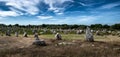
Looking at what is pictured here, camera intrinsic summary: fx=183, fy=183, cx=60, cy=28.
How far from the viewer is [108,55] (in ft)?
58.2

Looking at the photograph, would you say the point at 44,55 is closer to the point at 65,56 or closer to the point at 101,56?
the point at 65,56

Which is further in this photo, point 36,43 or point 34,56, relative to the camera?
point 36,43

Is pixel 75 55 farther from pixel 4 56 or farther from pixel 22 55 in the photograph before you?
pixel 4 56

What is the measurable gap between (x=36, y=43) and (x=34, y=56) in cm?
927

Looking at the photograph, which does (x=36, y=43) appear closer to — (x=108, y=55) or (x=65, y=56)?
(x=65, y=56)

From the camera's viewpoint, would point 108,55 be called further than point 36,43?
No

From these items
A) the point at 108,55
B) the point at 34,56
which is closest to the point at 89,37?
the point at 108,55

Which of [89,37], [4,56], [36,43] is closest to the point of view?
[4,56]

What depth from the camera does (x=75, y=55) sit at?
17.4m

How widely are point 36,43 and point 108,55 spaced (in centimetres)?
1187

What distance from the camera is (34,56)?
17203mm

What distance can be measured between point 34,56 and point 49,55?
4.84 feet

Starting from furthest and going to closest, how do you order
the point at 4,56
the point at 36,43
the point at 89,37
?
the point at 89,37 → the point at 36,43 → the point at 4,56

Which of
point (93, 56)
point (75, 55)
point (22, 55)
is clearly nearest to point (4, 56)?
point (22, 55)
